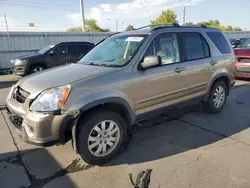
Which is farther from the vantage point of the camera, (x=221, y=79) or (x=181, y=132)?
(x=221, y=79)

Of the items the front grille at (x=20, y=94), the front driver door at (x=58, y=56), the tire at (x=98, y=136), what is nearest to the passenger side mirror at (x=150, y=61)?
the tire at (x=98, y=136)

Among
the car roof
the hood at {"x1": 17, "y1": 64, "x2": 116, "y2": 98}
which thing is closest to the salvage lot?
the hood at {"x1": 17, "y1": 64, "x2": 116, "y2": 98}

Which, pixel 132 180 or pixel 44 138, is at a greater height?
pixel 44 138

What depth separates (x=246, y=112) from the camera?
16.0 feet

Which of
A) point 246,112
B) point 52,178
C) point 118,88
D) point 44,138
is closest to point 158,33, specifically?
point 118,88

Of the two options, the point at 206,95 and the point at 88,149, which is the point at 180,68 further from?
the point at 88,149

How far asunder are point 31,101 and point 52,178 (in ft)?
3.30

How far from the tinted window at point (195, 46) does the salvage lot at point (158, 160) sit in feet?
4.40

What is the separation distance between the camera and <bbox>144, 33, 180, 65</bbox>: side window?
3437 millimetres

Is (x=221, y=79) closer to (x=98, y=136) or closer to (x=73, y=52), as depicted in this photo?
(x=98, y=136)

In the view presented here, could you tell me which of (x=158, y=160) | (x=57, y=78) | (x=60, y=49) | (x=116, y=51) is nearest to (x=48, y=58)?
(x=60, y=49)

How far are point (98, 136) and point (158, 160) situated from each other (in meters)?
0.93

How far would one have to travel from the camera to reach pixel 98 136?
2.88m

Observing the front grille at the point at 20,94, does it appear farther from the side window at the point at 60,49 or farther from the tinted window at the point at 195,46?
the side window at the point at 60,49
